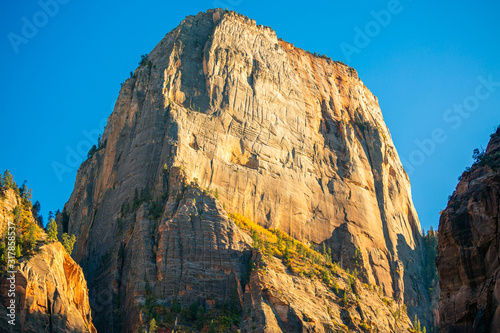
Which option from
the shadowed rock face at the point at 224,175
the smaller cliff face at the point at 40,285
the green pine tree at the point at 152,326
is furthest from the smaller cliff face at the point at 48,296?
the shadowed rock face at the point at 224,175

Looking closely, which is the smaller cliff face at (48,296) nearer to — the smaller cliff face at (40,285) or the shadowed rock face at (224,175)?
the smaller cliff face at (40,285)

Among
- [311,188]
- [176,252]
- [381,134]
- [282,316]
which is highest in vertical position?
[381,134]

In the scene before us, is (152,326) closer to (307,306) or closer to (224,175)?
(307,306)

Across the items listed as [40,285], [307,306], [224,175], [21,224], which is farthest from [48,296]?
[224,175]

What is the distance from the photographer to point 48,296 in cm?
8431

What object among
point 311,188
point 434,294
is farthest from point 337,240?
point 434,294

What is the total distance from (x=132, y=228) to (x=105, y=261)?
5972 millimetres

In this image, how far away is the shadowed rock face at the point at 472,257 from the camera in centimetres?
5706

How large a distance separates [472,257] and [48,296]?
46.4m

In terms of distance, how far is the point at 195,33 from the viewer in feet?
475

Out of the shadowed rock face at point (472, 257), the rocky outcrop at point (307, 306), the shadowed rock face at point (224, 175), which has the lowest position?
the shadowed rock face at point (472, 257)

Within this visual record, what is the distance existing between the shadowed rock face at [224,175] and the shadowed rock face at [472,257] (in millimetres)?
42862

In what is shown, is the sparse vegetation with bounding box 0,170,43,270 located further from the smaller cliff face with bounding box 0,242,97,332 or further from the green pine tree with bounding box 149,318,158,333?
the green pine tree with bounding box 149,318,158,333

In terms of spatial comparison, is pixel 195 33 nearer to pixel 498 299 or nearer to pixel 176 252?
pixel 176 252
